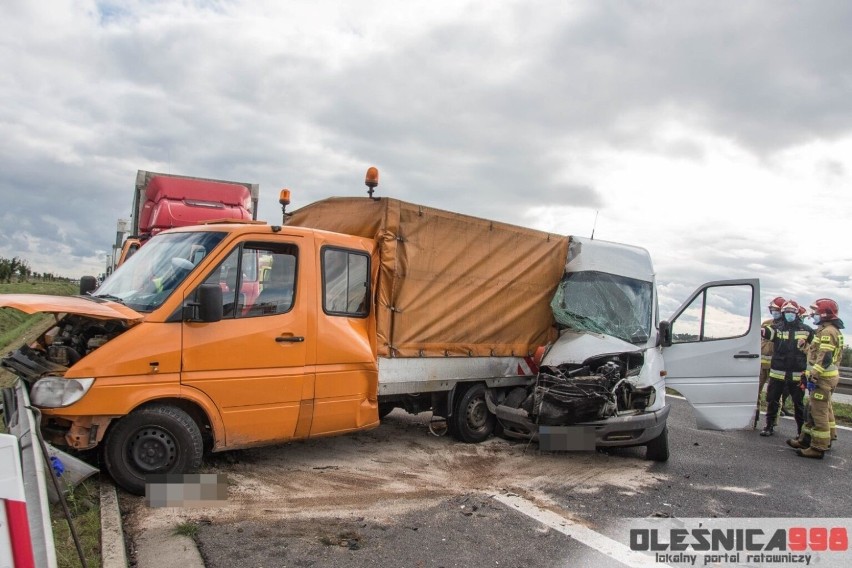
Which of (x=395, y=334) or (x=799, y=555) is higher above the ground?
(x=395, y=334)

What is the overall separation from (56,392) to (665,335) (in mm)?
5895

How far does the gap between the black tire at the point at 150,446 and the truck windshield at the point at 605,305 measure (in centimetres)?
451

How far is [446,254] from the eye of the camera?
21.4 feet

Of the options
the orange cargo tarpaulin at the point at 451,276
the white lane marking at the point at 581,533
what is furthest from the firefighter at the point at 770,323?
the white lane marking at the point at 581,533

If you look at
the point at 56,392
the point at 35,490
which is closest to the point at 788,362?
the point at 56,392

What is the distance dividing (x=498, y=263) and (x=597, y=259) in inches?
55.6

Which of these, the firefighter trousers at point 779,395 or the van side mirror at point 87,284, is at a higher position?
the van side mirror at point 87,284

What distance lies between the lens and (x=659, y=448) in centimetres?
661

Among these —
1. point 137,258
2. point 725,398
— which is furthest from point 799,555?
point 137,258

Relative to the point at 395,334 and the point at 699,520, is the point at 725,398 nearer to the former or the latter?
the point at 699,520

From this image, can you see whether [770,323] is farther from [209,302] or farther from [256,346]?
[209,302]

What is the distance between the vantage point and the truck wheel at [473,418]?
6828mm

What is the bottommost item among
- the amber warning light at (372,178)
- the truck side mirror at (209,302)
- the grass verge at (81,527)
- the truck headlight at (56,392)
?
the grass verge at (81,527)

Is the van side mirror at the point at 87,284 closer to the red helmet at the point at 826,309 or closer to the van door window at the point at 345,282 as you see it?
the van door window at the point at 345,282
